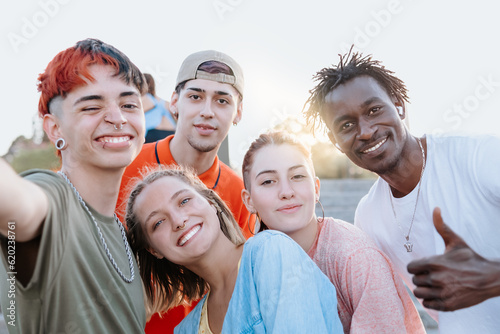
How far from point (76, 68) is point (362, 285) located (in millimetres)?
1696

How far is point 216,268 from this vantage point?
2.46 meters

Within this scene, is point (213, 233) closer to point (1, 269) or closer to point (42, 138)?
point (1, 269)

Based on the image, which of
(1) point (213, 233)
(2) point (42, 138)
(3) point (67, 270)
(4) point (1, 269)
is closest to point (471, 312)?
(1) point (213, 233)

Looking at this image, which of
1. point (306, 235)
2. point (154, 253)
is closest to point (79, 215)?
point (154, 253)

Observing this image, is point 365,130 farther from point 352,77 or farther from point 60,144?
point 60,144

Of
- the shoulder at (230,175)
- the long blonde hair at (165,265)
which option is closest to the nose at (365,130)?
the long blonde hair at (165,265)

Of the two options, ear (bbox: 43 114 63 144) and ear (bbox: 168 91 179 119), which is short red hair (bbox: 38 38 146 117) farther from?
ear (bbox: 168 91 179 119)

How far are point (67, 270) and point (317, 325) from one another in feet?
3.33

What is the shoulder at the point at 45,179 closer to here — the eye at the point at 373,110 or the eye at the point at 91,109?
the eye at the point at 91,109

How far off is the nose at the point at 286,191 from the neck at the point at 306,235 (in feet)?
0.66

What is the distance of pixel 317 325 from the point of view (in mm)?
1851

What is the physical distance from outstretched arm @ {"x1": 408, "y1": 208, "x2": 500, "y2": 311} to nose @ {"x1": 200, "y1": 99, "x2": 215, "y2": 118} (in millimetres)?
1929

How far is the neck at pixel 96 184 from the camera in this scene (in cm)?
209

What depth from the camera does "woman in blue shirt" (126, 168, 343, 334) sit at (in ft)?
6.27
